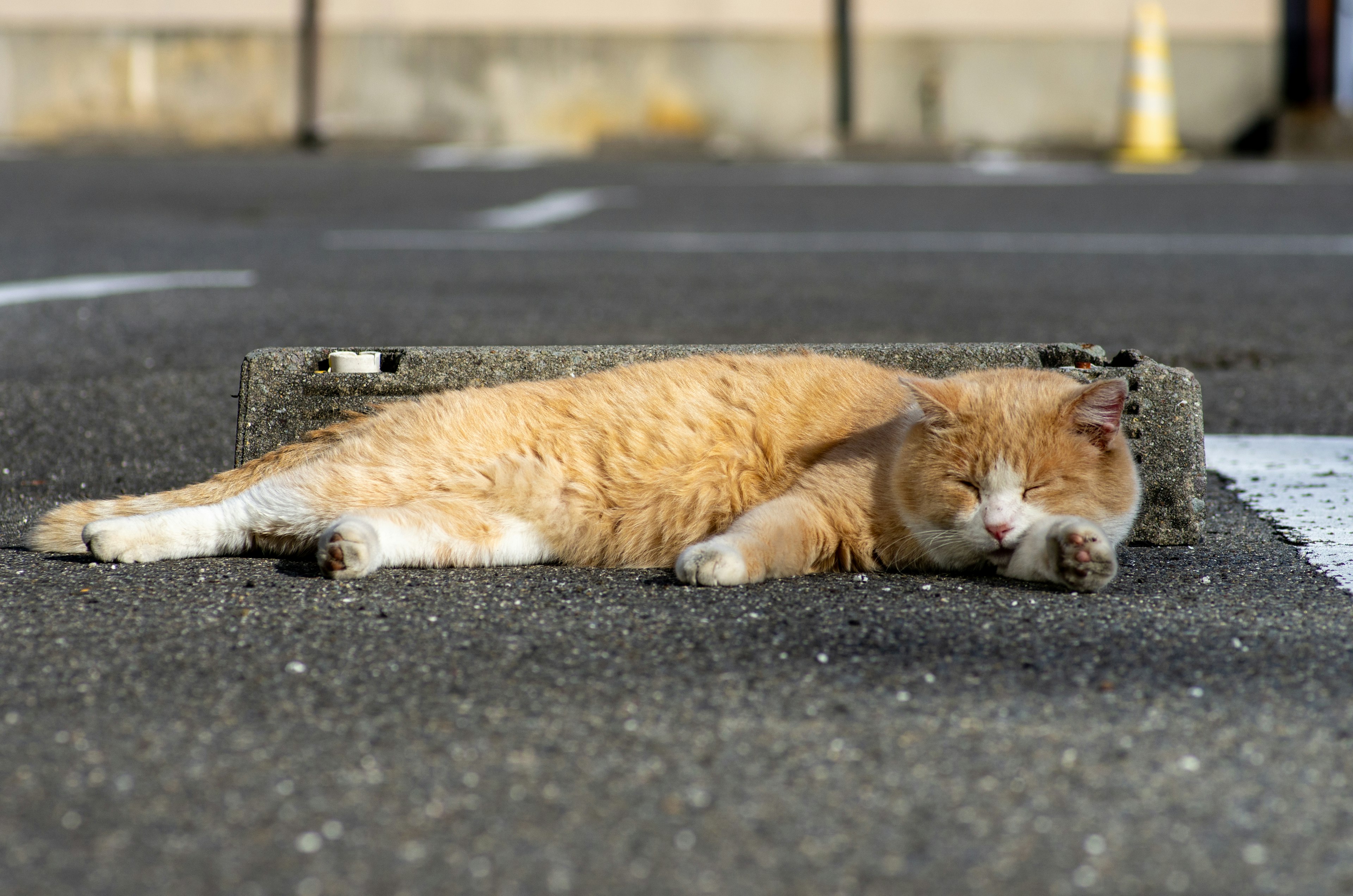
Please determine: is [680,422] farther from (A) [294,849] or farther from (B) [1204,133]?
(B) [1204,133]

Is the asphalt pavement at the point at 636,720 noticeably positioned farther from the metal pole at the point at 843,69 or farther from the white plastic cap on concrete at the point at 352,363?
the metal pole at the point at 843,69

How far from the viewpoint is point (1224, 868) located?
2.05m

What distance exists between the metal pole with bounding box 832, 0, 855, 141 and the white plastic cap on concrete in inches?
601

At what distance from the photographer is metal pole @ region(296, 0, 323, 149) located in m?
18.0

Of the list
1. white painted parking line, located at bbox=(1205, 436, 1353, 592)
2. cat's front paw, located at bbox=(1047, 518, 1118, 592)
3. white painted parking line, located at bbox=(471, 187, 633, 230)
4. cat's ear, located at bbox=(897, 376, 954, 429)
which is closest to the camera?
cat's front paw, located at bbox=(1047, 518, 1118, 592)

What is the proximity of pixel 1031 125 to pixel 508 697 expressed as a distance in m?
17.8

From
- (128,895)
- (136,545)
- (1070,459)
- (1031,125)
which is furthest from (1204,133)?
(128,895)

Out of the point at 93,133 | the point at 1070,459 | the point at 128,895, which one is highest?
the point at 93,133

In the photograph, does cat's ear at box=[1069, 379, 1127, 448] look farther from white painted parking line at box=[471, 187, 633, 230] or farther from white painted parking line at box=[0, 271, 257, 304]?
white painted parking line at box=[471, 187, 633, 230]

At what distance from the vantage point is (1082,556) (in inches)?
133

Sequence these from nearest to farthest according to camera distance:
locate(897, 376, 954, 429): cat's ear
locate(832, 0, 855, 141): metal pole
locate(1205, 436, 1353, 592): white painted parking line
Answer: locate(897, 376, 954, 429): cat's ear
locate(1205, 436, 1353, 592): white painted parking line
locate(832, 0, 855, 141): metal pole

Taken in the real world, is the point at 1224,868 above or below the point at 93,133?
below

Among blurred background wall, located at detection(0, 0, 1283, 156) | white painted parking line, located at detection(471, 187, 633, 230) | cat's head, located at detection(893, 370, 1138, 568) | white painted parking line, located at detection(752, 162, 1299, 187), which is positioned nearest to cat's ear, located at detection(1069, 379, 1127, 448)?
cat's head, located at detection(893, 370, 1138, 568)

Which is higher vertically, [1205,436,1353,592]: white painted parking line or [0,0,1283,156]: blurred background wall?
[0,0,1283,156]: blurred background wall
